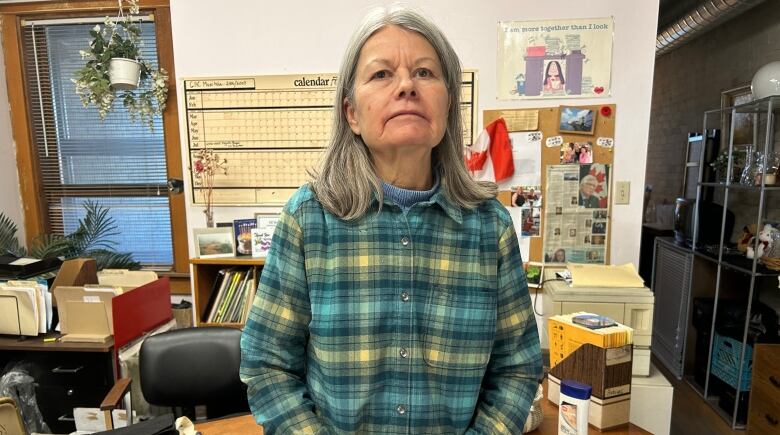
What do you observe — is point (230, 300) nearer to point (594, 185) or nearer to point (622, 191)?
point (594, 185)

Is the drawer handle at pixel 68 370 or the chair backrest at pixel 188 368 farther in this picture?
the drawer handle at pixel 68 370

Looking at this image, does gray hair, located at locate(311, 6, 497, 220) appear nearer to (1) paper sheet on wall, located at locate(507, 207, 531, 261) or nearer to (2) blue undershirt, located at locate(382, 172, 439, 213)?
(2) blue undershirt, located at locate(382, 172, 439, 213)

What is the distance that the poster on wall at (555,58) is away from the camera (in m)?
2.30

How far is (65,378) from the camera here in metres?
2.28

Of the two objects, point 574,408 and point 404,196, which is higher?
point 404,196

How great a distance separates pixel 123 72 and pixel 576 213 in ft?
8.83

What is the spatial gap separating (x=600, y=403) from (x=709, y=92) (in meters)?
4.35

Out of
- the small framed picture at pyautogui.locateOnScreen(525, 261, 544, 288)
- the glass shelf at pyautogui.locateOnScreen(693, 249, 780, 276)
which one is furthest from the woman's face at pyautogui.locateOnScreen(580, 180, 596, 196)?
the glass shelf at pyautogui.locateOnScreen(693, 249, 780, 276)

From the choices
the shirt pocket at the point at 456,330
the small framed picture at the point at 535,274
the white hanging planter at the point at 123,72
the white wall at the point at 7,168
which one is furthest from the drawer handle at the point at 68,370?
the small framed picture at the point at 535,274

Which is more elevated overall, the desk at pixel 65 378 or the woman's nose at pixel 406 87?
the woman's nose at pixel 406 87

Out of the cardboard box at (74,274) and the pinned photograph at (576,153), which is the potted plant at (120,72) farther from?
the pinned photograph at (576,153)

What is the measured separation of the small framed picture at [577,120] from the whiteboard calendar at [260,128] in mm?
1290

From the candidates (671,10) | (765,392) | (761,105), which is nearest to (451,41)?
(761,105)

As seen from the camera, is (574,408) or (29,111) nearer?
(574,408)
